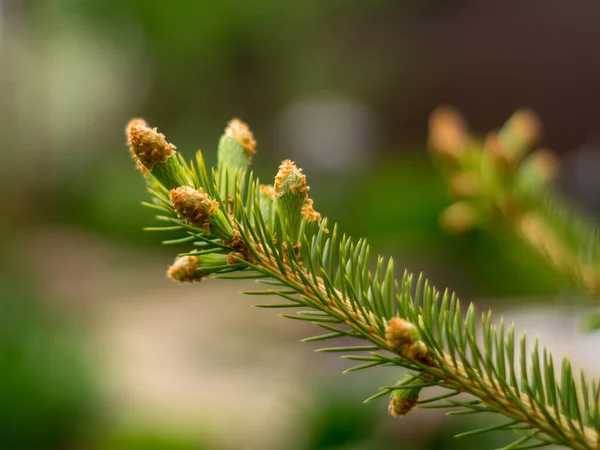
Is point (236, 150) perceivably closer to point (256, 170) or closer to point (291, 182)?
point (291, 182)

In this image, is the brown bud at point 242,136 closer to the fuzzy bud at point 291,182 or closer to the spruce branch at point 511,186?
the fuzzy bud at point 291,182

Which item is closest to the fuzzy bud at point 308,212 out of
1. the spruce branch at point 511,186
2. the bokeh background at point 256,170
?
the spruce branch at point 511,186

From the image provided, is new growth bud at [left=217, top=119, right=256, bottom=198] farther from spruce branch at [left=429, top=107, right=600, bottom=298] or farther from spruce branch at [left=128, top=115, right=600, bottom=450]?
spruce branch at [left=429, top=107, right=600, bottom=298]

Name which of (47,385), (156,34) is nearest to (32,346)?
(47,385)

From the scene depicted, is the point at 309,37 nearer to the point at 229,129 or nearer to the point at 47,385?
the point at 47,385

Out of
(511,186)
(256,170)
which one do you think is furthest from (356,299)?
(256,170)
